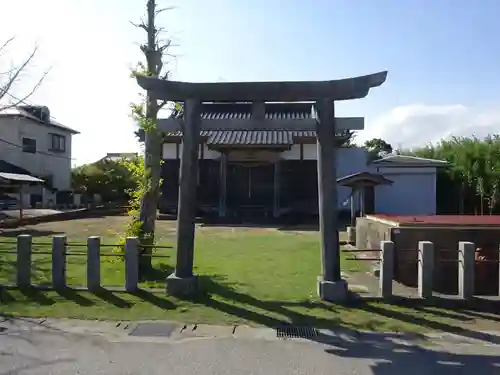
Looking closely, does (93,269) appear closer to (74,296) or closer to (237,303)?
(74,296)

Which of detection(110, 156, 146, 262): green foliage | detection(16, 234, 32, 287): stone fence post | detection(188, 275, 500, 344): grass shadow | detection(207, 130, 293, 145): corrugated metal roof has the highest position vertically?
detection(207, 130, 293, 145): corrugated metal roof

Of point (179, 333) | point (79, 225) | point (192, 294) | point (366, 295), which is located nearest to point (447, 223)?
point (366, 295)

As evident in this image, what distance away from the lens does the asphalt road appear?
4840 mm

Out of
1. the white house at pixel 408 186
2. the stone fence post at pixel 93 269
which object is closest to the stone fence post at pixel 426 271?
the stone fence post at pixel 93 269

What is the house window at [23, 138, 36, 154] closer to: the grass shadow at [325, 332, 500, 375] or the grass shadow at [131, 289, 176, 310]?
the grass shadow at [131, 289, 176, 310]

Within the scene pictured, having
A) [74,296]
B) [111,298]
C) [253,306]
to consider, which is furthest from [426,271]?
[74,296]

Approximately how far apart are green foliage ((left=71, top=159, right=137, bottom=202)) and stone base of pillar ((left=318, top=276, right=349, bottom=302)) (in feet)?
87.9

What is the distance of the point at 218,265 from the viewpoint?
10.9m

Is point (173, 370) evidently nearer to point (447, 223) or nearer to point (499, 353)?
point (499, 353)

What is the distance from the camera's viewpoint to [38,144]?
31.5 metres

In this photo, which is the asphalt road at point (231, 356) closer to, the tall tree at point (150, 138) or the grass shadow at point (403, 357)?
the grass shadow at point (403, 357)

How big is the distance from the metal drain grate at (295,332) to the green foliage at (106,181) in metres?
27.9

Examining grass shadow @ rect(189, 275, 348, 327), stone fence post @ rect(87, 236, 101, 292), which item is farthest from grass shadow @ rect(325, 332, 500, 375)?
stone fence post @ rect(87, 236, 101, 292)

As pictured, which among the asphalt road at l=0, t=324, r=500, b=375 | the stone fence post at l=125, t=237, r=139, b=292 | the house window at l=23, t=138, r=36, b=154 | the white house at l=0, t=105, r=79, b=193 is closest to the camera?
the asphalt road at l=0, t=324, r=500, b=375
